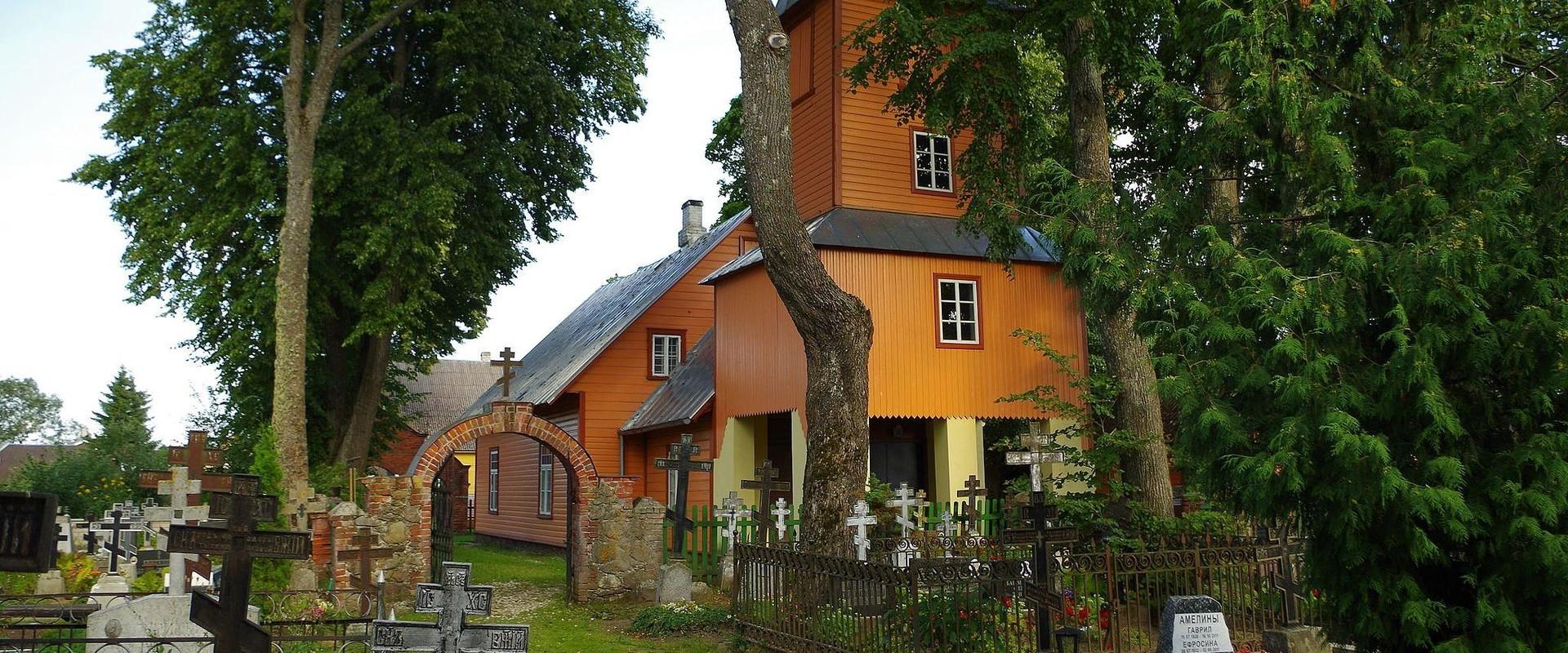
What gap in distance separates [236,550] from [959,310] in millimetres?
13786

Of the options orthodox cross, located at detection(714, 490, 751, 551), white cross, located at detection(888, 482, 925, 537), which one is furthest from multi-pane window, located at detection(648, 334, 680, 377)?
white cross, located at detection(888, 482, 925, 537)

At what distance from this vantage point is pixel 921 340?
18906mm

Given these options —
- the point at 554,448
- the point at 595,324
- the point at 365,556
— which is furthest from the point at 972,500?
the point at 595,324

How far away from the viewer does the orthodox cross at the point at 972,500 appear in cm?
1606

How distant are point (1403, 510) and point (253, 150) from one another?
20.0m

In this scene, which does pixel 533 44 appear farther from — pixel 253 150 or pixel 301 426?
pixel 301 426

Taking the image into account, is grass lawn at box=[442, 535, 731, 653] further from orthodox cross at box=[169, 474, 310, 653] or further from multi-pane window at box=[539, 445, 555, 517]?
multi-pane window at box=[539, 445, 555, 517]

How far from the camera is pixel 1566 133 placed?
8727 millimetres

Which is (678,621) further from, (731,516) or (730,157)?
(730,157)

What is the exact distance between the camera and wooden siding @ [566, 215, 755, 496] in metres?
26.2

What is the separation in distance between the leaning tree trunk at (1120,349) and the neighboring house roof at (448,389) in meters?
35.2

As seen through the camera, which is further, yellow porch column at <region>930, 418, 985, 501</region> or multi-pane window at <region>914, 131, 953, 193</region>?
multi-pane window at <region>914, 131, 953, 193</region>

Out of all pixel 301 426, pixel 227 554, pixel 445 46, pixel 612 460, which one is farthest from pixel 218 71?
pixel 227 554

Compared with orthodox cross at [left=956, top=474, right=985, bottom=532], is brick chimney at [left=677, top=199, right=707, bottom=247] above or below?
above
